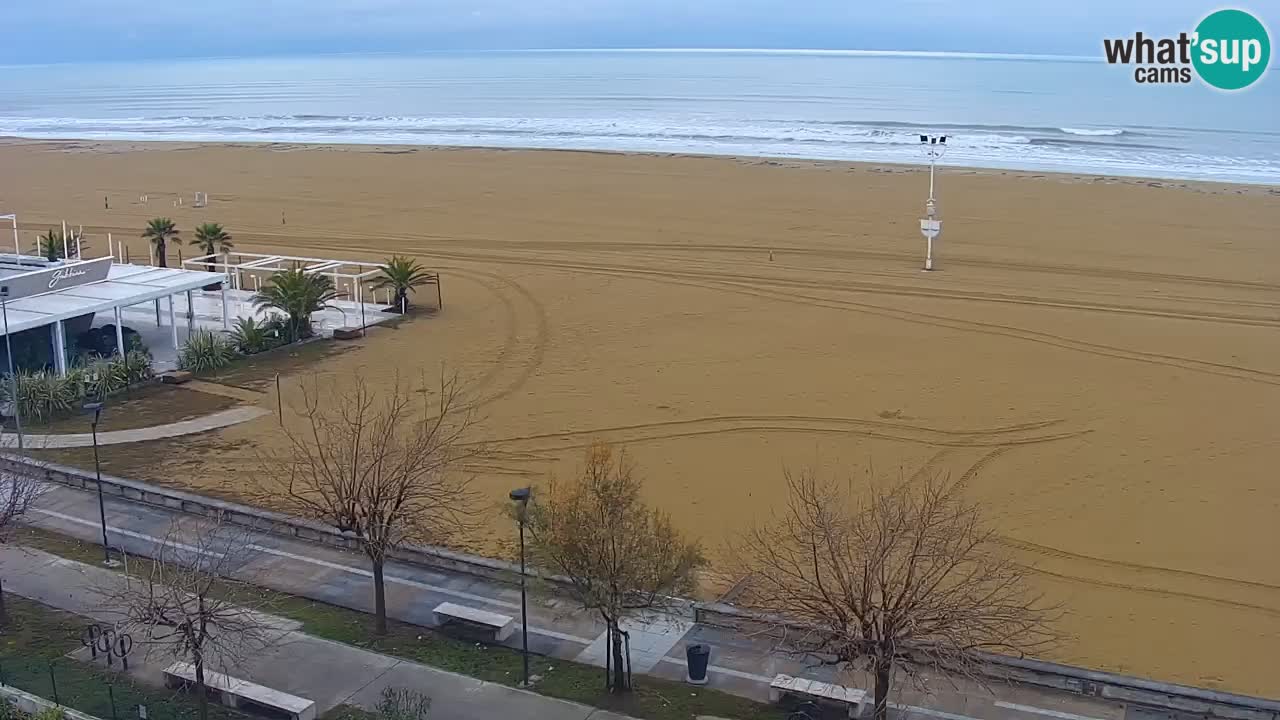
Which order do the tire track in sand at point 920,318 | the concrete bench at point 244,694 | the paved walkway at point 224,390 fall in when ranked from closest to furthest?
the concrete bench at point 244,694 < the paved walkway at point 224,390 < the tire track in sand at point 920,318

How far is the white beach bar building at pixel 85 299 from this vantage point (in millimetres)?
27109

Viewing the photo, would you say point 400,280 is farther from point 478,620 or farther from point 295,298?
point 478,620

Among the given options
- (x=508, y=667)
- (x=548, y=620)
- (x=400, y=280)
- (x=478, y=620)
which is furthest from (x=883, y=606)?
(x=400, y=280)

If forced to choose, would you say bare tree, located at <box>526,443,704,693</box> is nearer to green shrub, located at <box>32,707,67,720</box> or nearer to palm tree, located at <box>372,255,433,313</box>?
green shrub, located at <box>32,707,67,720</box>

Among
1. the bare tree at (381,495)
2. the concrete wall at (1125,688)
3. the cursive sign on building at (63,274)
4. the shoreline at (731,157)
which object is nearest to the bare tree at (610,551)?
the concrete wall at (1125,688)

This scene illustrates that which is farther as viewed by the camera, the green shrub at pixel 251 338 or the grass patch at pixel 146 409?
the green shrub at pixel 251 338

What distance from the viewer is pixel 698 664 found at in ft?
46.0

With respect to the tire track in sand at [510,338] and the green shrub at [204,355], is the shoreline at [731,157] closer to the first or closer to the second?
the tire track in sand at [510,338]

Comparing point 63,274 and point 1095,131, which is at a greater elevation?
point 1095,131

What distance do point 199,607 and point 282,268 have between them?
1079 inches

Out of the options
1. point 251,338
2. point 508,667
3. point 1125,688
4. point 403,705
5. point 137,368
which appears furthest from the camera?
point 251,338

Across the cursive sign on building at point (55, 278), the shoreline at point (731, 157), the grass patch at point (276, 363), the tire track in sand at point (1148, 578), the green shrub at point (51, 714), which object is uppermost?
the shoreline at point (731, 157)

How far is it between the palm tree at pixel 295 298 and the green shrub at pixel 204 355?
2.33 m

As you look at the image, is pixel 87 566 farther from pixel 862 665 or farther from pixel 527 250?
pixel 527 250
